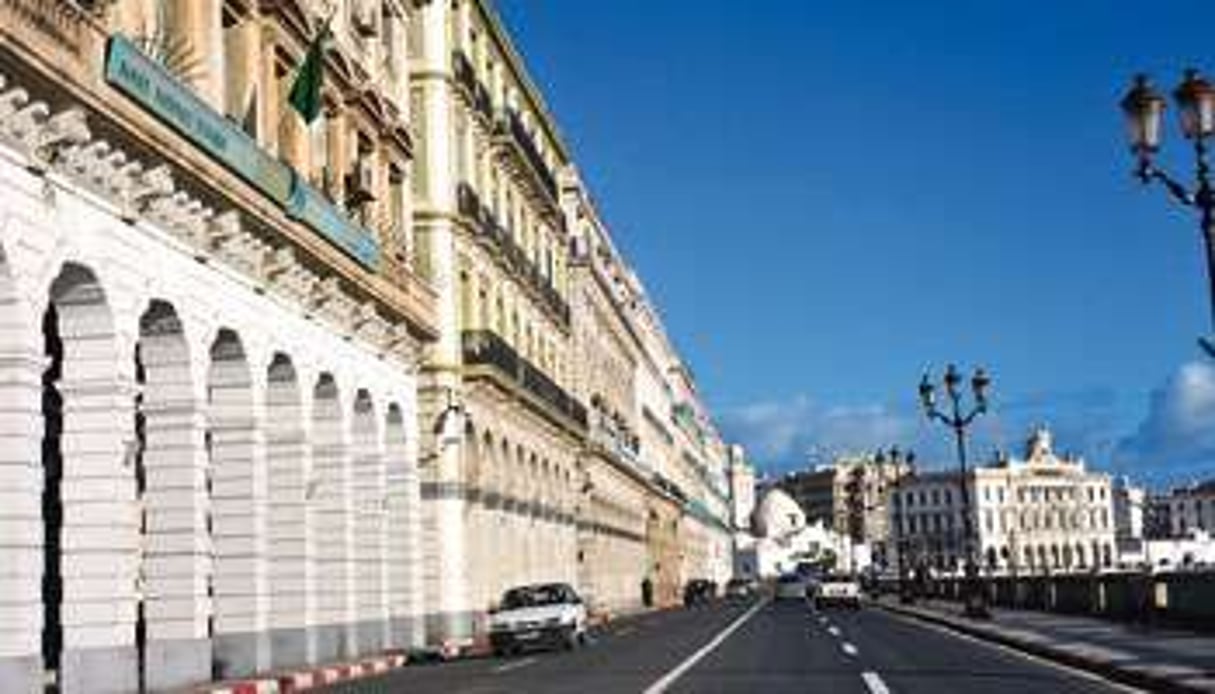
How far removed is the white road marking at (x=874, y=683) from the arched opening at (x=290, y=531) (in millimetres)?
11636

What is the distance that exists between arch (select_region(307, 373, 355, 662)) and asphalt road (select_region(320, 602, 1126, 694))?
1782 millimetres

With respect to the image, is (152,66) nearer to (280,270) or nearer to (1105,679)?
(280,270)

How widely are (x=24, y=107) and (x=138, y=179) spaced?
3970 mm

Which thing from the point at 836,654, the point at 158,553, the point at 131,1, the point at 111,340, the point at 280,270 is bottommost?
the point at 836,654

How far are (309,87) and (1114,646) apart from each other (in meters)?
15.5

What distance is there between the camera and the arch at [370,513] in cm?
3750

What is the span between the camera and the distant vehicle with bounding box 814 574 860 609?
70125 mm

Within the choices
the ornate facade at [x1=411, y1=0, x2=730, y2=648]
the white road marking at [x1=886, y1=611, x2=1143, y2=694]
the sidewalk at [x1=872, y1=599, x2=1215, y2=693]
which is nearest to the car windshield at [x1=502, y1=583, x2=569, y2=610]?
the ornate facade at [x1=411, y1=0, x2=730, y2=648]

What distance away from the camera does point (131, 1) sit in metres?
25.1

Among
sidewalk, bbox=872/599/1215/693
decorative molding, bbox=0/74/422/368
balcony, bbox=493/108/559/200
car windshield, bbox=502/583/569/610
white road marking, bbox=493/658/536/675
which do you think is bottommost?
white road marking, bbox=493/658/536/675

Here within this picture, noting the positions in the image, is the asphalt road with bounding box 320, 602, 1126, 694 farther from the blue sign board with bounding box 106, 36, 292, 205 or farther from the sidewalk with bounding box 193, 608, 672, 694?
the blue sign board with bounding box 106, 36, 292, 205

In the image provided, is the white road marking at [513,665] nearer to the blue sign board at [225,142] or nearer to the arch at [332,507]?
the arch at [332,507]

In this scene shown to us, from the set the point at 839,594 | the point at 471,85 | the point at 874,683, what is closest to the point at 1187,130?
the point at 874,683

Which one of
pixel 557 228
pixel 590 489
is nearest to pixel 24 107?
pixel 557 228
